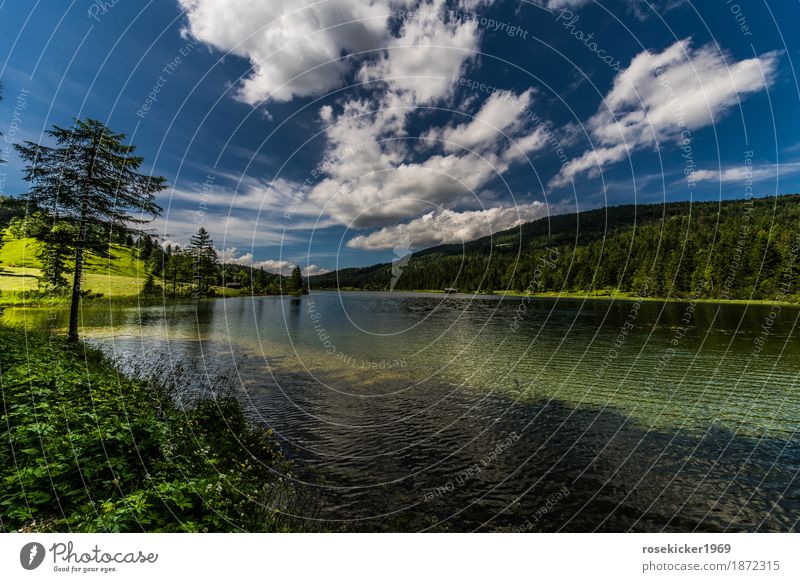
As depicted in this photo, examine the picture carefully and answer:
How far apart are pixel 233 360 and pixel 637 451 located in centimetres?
2712

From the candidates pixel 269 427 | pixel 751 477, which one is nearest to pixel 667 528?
pixel 751 477

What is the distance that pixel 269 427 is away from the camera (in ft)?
48.8

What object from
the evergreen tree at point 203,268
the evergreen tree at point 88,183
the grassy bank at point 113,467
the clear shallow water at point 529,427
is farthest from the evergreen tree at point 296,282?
the grassy bank at point 113,467

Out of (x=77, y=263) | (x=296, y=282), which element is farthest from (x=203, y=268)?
(x=77, y=263)

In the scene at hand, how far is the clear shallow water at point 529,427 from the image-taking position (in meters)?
9.86

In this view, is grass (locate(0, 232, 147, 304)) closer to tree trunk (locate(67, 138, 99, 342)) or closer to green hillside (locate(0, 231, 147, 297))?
green hillside (locate(0, 231, 147, 297))

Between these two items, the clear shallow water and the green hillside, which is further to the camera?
the green hillside
